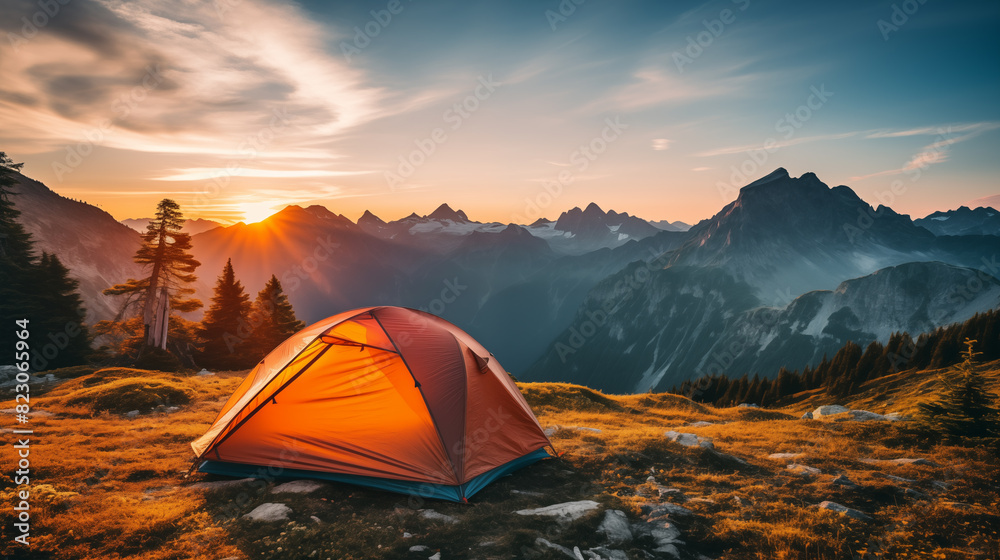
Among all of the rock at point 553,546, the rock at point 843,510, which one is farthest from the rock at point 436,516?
the rock at point 843,510

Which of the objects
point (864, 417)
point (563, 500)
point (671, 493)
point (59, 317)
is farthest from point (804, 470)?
point (59, 317)

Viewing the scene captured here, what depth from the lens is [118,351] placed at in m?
39.3

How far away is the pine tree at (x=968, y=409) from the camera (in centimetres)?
1317

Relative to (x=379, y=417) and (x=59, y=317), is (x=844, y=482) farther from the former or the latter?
(x=59, y=317)

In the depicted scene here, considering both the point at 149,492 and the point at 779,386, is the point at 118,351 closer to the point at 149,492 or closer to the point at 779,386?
the point at 149,492

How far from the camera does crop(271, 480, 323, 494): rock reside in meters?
9.96

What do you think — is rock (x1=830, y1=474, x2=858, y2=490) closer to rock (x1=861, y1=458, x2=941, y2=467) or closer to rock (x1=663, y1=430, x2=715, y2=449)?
rock (x1=861, y1=458, x2=941, y2=467)

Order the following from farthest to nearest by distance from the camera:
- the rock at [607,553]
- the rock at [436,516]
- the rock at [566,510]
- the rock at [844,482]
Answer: the rock at [844,482] → the rock at [566,510] → the rock at [436,516] → the rock at [607,553]

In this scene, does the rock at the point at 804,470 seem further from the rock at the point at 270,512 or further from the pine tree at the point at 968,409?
the rock at the point at 270,512

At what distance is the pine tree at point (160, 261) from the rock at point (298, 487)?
118 ft

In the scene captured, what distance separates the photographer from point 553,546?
7.85 m

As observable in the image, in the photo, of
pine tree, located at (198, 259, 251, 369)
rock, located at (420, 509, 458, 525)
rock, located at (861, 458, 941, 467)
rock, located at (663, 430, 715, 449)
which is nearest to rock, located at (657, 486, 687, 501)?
rock, located at (663, 430, 715, 449)

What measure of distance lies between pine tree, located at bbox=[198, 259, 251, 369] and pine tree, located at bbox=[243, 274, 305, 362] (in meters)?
1.14

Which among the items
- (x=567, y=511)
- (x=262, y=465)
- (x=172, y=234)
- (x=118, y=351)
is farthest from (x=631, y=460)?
(x=118, y=351)
